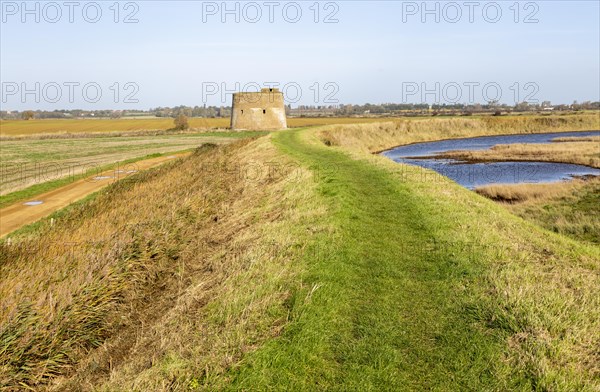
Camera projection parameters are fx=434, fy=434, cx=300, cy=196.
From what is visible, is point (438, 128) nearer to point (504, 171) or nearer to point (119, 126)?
point (504, 171)

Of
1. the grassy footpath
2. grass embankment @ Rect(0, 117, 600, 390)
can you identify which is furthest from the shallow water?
the grassy footpath

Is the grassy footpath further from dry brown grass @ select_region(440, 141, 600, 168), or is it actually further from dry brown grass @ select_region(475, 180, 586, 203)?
dry brown grass @ select_region(440, 141, 600, 168)

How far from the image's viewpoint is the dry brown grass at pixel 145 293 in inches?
233

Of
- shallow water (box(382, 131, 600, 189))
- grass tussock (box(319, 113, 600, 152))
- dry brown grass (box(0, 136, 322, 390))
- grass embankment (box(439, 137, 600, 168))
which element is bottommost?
dry brown grass (box(0, 136, 322, 390))

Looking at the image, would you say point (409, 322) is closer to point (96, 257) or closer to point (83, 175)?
point (96, 257)

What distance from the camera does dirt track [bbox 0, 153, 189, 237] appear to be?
707 inches

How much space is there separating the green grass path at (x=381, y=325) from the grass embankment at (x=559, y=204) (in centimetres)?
924

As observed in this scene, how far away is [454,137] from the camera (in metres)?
83.8

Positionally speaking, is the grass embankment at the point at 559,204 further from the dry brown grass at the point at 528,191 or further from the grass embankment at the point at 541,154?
the grass embankment at the point at 541,154

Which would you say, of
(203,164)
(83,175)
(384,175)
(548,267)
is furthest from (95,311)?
(83,175)

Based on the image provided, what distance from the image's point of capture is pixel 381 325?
6.14 m

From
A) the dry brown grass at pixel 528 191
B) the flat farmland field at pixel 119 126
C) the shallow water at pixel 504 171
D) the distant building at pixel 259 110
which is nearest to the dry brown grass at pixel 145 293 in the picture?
the dry brown grass at pixel 528 191

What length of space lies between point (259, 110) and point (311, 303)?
6127 cm

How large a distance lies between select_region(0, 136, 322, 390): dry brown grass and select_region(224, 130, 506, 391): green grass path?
0.54m
